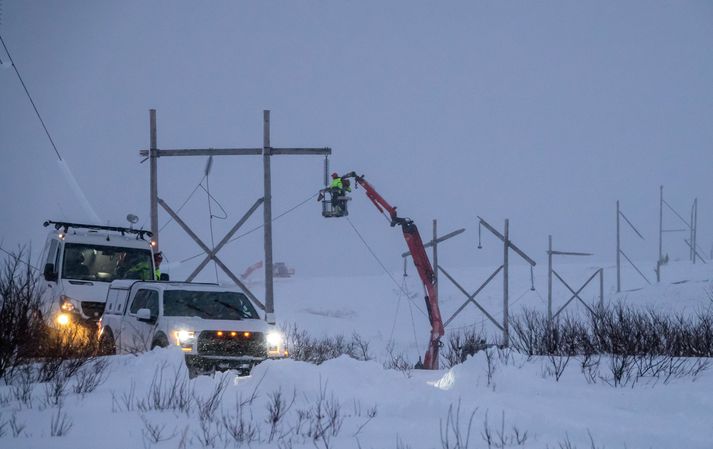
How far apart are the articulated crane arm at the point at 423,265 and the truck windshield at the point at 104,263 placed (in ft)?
20.2

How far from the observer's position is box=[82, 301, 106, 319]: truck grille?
17438mm

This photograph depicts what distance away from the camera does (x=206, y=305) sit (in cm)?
1528

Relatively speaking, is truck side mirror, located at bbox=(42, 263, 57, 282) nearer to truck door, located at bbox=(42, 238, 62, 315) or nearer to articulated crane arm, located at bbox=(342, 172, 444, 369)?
truck door, located at bbox=(42, 238, 62, 315)

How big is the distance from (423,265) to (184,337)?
36.4ft

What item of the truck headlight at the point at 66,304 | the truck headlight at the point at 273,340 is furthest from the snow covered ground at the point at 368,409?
the truck headlight at the point at 66,304

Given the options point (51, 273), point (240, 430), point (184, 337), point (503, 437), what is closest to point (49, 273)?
point (51, 273)

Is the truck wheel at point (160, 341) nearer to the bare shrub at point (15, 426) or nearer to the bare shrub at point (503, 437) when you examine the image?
the bare shrub at point (15, 426)

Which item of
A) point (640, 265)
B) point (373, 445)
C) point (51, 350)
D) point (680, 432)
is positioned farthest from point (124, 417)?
point (640, 265)

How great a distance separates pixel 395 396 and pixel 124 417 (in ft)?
10.1

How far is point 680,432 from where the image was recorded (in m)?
7.58

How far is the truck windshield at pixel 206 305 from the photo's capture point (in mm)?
14883

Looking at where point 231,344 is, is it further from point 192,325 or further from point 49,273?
point 49,273

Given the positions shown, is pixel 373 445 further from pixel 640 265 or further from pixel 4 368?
pixel 640 265

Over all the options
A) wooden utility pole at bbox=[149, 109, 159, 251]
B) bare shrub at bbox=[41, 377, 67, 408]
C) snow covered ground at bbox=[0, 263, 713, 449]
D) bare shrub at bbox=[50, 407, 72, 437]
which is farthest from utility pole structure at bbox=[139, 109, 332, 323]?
bare shrub at bbox=[50, 407, 72, 437]
